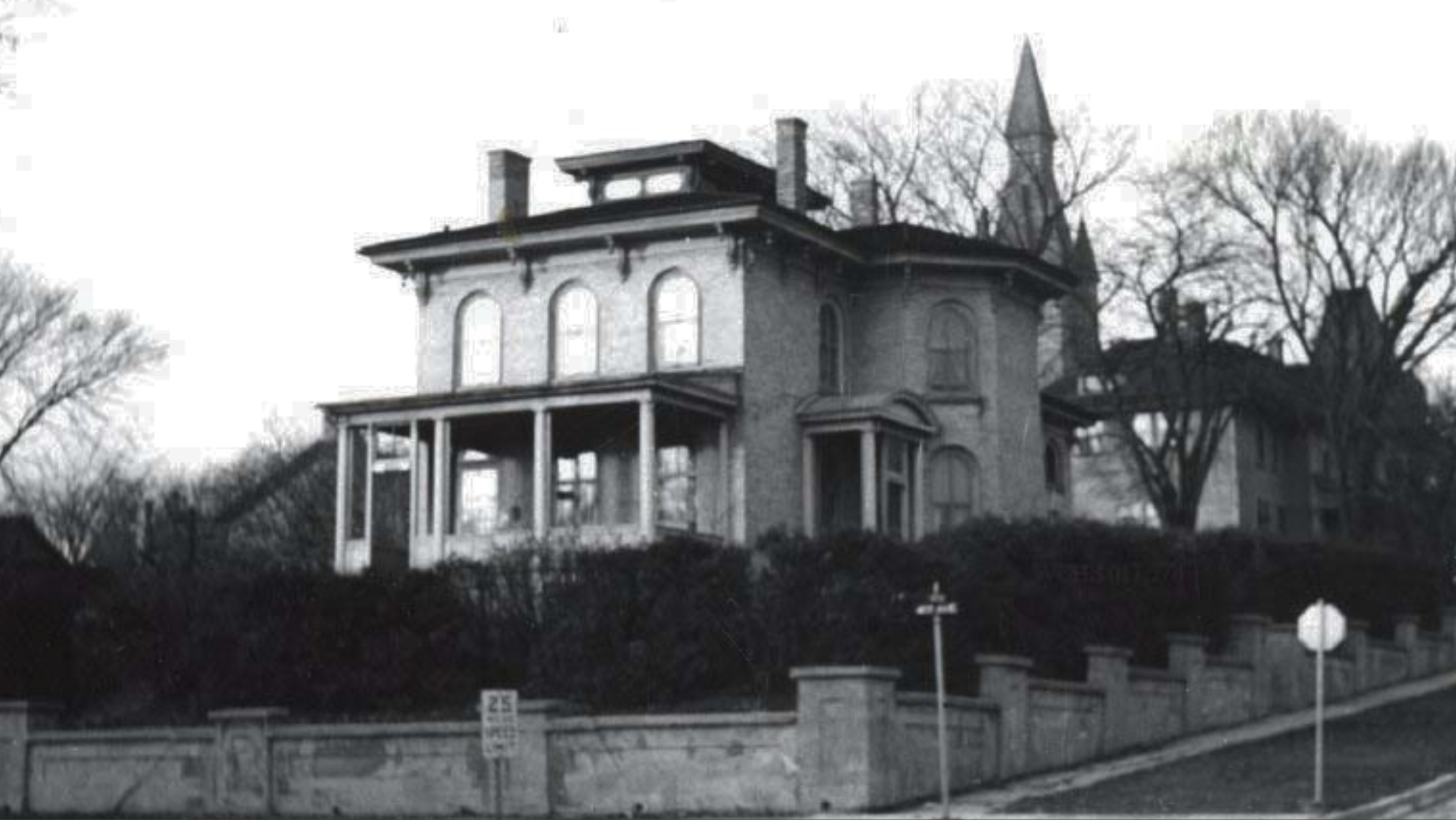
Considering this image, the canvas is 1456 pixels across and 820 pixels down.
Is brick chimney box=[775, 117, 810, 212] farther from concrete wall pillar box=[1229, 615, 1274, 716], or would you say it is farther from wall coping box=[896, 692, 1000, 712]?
wall coping box=[896, 692, 1000, 712]

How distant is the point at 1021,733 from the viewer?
30.5m

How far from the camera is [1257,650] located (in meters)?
37.1

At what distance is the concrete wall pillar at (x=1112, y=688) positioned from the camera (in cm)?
3266

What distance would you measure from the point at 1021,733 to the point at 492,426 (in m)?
15.5

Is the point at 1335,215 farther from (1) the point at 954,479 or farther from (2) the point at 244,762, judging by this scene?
(2) the point at 244,762

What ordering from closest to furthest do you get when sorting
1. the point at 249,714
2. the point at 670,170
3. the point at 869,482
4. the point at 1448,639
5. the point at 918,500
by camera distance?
the point at 249,714 → the point at 869,482 → the point at 918,500 → the point at 1448,639 → the point at 670,170

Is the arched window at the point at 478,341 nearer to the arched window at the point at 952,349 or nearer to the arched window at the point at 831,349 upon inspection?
the arched window at the point at 831,349

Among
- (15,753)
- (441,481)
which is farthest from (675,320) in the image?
(15,753)

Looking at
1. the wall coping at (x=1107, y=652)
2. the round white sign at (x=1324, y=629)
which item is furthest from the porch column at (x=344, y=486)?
the round white sign at (x=1324, y=629)

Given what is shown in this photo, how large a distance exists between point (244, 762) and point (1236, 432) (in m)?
47.1

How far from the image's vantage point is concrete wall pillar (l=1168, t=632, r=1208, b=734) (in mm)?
35000

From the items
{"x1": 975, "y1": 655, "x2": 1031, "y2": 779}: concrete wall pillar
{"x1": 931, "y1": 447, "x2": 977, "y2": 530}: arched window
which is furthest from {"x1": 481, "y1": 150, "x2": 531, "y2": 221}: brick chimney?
{"x1": 975, "y1": 655, "x2": 1031, "y2": 779}: concrete wall pillar

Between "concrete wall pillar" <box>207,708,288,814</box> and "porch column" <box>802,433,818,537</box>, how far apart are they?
14521mm

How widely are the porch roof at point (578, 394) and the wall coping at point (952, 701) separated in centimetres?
1062
